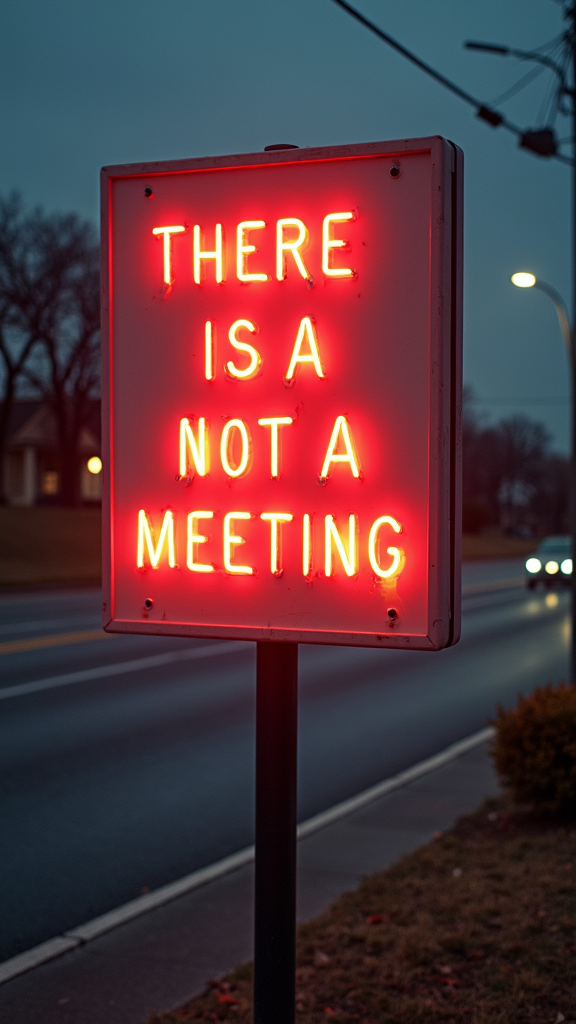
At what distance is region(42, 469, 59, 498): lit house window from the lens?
64125 mm

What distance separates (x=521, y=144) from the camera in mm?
12617

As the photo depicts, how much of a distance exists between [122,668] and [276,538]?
1216 centimetres

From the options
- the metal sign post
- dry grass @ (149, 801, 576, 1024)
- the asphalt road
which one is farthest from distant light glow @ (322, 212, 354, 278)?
the asphalt road

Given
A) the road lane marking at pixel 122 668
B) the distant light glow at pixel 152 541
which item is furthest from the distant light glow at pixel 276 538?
the road lane marking at pixel 122 668

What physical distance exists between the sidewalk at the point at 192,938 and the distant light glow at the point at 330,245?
11.0ft

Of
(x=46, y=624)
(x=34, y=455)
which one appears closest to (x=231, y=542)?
(x=46, y=624)

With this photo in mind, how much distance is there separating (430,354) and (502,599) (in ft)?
96.2

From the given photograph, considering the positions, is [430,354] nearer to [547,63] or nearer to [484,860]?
[484,860]

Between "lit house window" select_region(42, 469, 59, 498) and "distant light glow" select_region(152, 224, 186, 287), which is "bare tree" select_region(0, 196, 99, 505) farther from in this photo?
"distant light glow" select_region(152, 224, 186, 287)

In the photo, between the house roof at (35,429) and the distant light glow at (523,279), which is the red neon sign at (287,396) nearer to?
the distant light glow at (523,279)

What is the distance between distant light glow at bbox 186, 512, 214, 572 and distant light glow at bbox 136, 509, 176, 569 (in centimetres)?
5

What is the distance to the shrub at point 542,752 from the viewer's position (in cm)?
683

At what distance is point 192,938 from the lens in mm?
5461

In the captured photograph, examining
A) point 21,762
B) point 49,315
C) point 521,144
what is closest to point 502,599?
point 521,144
